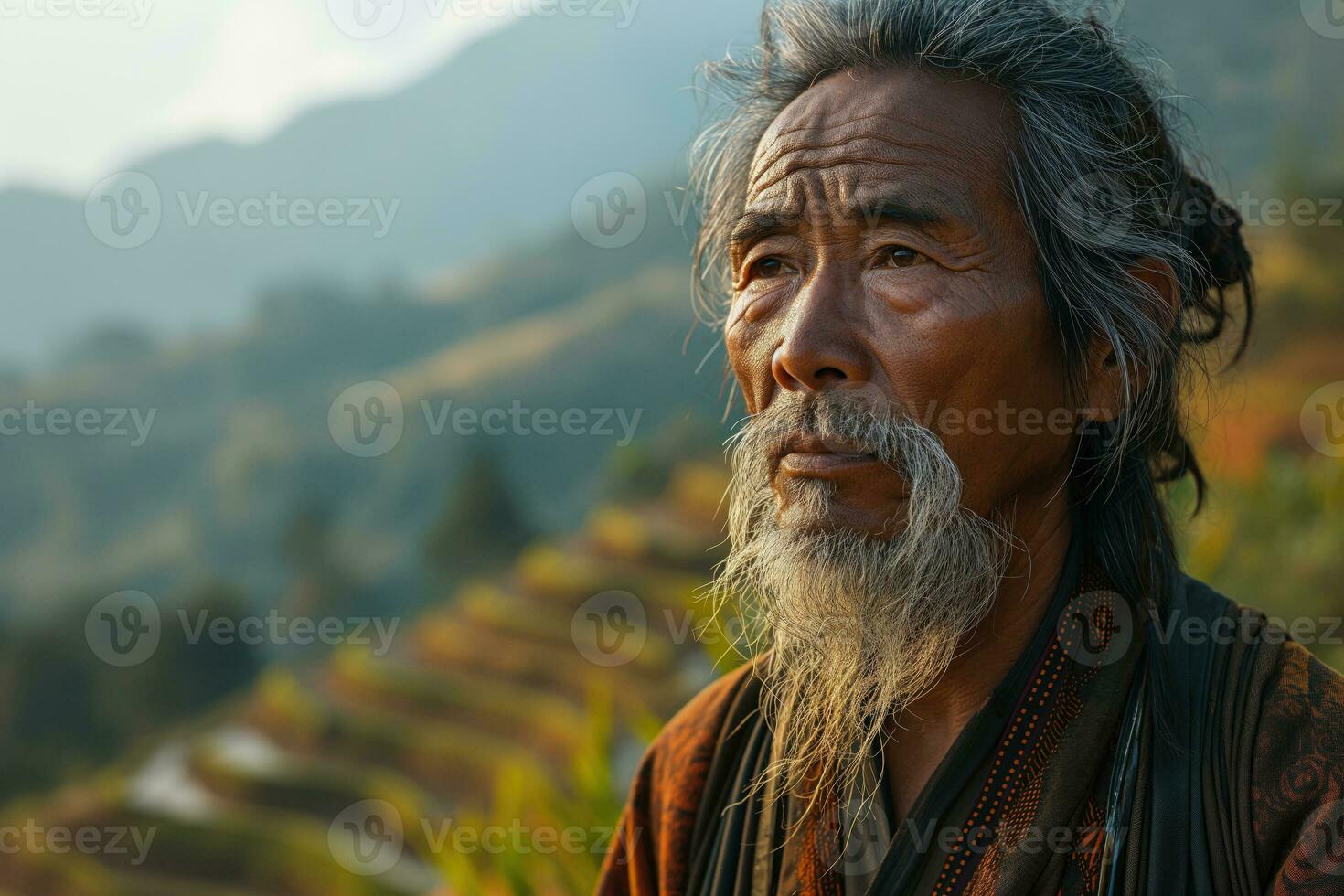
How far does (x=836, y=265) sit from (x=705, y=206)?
0.77m

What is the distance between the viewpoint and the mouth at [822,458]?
1.92 m

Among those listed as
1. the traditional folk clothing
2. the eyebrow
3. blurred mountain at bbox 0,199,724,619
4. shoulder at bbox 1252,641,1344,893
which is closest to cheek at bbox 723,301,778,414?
the eyebrow

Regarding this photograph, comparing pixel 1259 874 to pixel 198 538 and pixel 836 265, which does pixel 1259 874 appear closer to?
pixel 836 265

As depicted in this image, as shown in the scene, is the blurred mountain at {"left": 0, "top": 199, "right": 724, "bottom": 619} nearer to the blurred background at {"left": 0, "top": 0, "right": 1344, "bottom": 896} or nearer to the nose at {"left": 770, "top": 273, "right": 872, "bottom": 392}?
the blurred background at {"left": 0, "top": 0, "right": 1344, "bottom": 896}

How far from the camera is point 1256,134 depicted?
9.47 m

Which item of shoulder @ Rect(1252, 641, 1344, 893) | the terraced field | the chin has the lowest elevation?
the terraced field

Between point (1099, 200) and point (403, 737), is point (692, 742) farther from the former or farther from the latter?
point (403, 737)

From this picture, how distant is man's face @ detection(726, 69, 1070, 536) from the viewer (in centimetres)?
192

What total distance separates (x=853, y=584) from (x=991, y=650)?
345mm

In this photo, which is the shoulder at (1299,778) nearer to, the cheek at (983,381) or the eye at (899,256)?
the cheek at (983,381)

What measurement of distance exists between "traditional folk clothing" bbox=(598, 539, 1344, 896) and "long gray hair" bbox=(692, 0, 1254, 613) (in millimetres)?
150

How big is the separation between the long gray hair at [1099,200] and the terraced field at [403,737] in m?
5.33

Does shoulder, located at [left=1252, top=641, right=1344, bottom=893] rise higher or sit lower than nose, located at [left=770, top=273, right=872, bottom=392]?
lower

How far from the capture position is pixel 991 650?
208 centimetres
